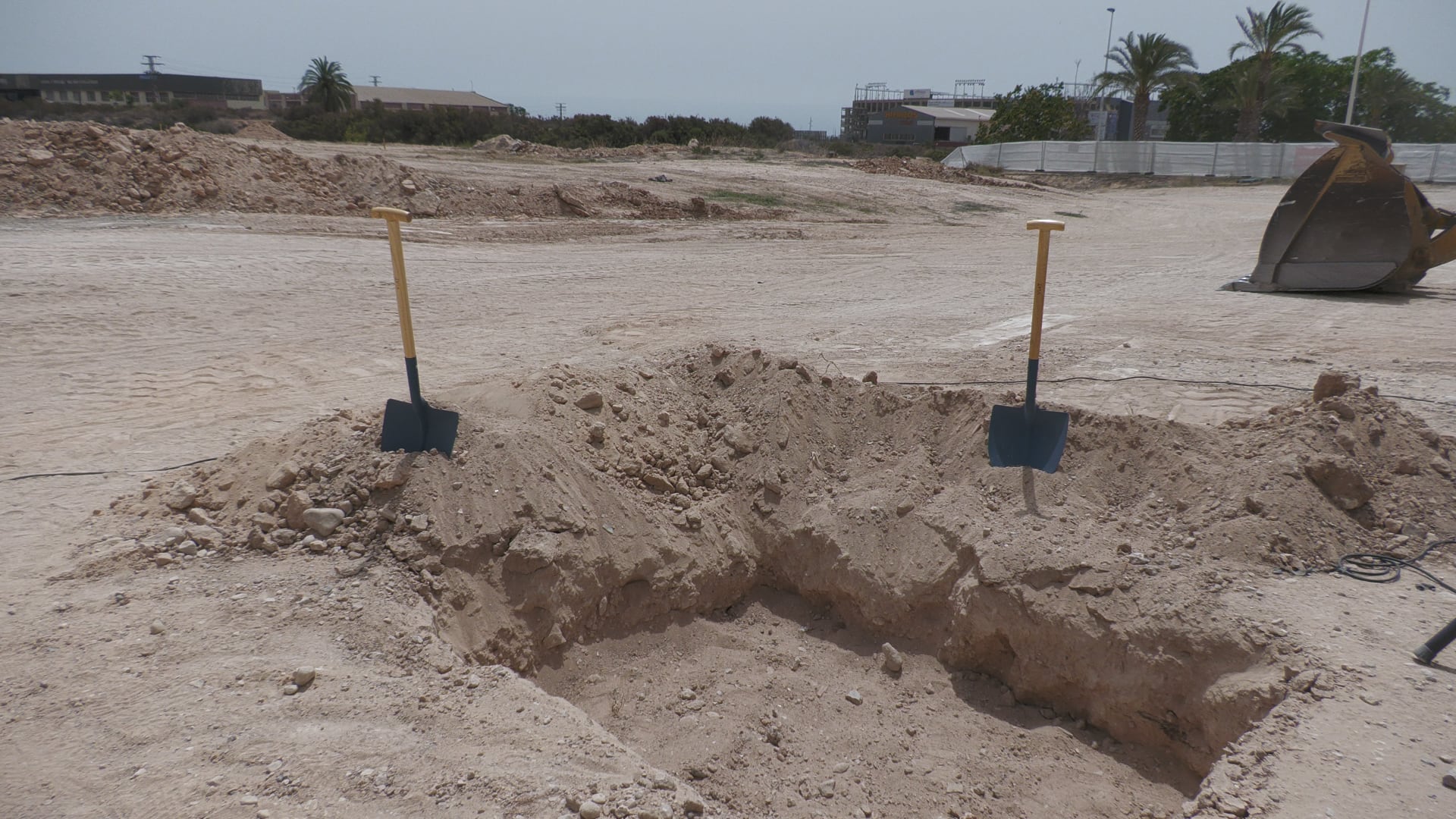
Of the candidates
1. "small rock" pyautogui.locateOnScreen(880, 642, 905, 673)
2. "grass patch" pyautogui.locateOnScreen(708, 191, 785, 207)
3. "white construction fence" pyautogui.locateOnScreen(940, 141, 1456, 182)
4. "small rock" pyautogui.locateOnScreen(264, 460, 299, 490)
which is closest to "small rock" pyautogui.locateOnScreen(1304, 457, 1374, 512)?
"small rock" pyautogui.locateOnScreen(880, 642, 905, 673)

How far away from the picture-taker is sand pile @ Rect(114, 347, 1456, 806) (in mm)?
3826

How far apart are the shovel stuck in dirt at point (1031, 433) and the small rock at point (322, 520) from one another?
133 inches

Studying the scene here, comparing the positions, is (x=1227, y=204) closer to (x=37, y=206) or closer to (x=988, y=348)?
(x=988, y=348)

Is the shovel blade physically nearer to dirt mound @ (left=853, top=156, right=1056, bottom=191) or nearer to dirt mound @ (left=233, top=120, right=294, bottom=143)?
dirt mound @ (left=853, top=156, right=1056, bottom=191)

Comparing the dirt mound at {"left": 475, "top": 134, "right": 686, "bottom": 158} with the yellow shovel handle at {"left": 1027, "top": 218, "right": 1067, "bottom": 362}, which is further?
the dirt mound at {"left": 475, "top": 134, "right": 686, "bottom": 158}

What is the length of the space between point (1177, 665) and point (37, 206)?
1545cm

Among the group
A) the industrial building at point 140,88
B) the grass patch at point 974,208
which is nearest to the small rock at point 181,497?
the grass patch at point 974,208

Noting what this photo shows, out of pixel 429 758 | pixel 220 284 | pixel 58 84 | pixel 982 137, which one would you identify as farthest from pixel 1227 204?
pixel 58 84

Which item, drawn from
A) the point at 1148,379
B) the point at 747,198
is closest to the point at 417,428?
the point at 1148,379

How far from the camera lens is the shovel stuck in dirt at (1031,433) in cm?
459

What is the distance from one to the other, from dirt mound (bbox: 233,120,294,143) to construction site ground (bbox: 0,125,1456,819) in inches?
874

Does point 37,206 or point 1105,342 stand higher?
point 37,206

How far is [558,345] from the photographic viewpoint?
7910 millimetres

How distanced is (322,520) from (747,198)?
15.4 metres
